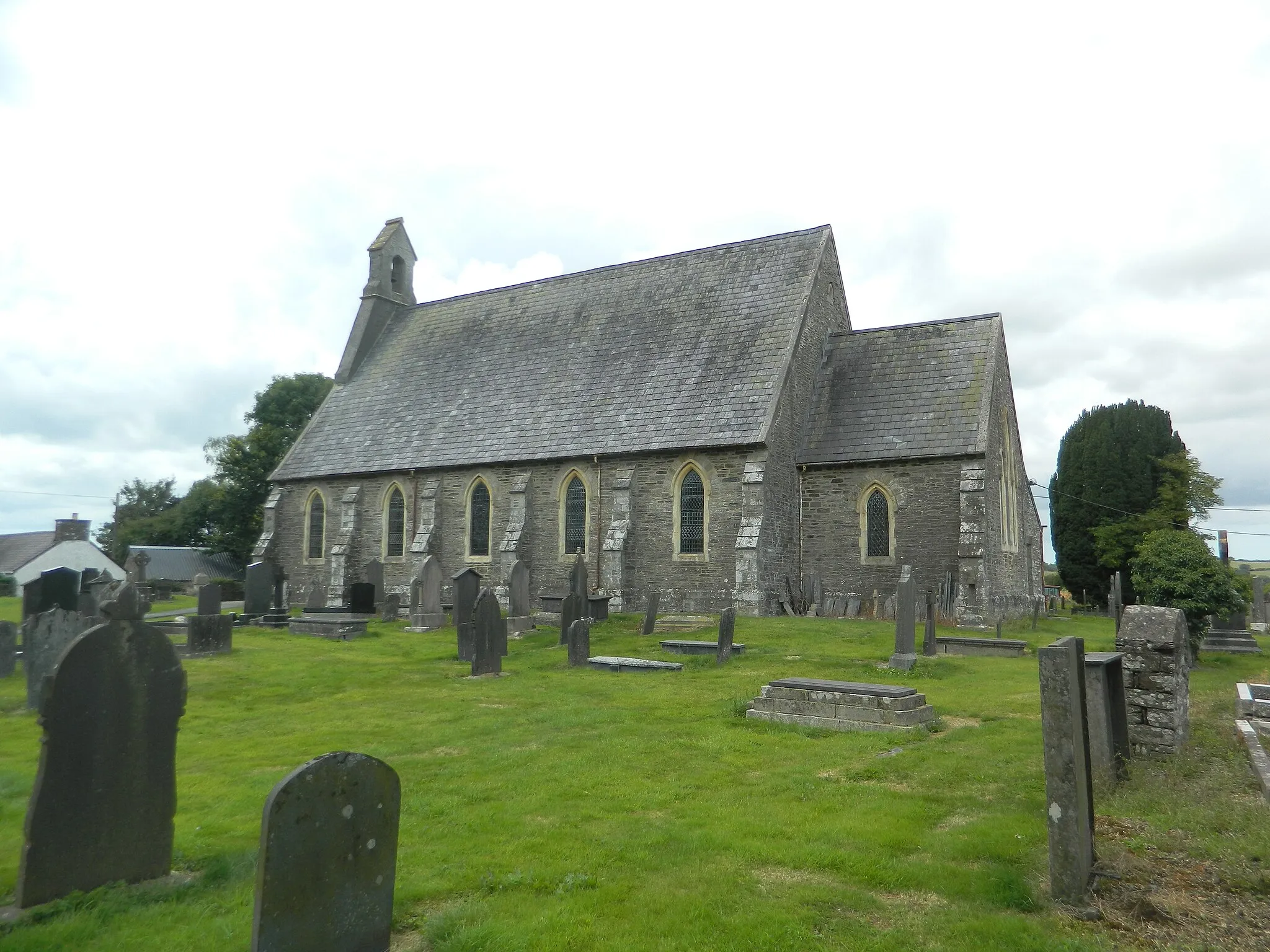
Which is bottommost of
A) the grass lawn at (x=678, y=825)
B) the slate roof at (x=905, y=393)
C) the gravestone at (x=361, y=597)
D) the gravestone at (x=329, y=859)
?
the grass lawn at (x=678, y=825)

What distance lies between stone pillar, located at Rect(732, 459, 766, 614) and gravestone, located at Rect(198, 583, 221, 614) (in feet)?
38.2

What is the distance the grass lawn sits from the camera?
15.3ft

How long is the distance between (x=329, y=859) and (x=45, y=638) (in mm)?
9582

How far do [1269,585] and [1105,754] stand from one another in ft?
86.0

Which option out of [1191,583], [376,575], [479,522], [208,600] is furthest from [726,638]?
[376,575]

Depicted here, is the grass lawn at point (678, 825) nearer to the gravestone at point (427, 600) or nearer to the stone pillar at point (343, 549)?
the gravestone at point (427, 600)

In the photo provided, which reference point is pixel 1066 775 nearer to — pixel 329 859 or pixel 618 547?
pixel 329 859

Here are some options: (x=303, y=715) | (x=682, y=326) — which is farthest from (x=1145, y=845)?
(x=682, y=326)

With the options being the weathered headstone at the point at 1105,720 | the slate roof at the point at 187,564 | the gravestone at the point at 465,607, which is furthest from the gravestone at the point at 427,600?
the slate roof at the point at 187,564

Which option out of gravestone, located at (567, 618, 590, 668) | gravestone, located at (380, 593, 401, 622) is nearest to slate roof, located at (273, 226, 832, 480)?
gravestone, located at (380, 593, 401, 622)

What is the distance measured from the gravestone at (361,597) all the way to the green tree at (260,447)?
2209 cm

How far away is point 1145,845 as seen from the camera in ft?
18.8

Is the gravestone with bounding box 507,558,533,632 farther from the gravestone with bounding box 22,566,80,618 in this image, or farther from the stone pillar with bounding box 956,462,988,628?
the stone pillar with bounding box 956,462,988,628

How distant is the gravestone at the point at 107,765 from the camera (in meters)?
5.02
